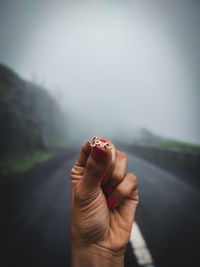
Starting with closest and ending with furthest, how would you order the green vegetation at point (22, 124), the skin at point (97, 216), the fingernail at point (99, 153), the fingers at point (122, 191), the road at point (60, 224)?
the fingernail at point (99, 153) → the skin at point (97, 216) → the fingers at point (122, 191) → the road at point (60, 224) → the green vegetation at point (22, 124)

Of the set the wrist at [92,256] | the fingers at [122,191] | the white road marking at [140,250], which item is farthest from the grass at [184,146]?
A: the wrist at [92,256]

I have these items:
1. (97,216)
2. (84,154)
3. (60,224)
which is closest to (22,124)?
(60,224)

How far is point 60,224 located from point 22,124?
Answer: 2.16 meters

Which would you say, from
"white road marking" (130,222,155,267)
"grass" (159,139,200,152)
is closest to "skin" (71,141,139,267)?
"white road marking" (130,222,155,267)

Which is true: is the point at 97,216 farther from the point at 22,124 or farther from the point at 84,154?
the point at 22,124

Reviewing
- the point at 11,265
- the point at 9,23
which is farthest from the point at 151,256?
the point at 9,23

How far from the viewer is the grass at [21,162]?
7.07 ft

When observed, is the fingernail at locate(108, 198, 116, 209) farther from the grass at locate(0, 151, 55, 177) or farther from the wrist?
the grass at locate(0, 151, 55, 177)

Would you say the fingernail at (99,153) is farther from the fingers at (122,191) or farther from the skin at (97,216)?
the fingers at (122,191)

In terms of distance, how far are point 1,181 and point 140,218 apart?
255cm

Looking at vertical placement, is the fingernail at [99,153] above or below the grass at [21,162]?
above

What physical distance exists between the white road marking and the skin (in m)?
0.81

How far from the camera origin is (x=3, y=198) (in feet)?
5.93

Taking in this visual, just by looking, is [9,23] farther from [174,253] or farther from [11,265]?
[174,253]
